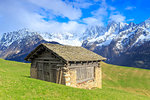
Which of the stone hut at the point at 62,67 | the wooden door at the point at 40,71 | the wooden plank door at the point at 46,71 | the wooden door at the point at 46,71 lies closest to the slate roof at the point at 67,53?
the stone hut at the point at 62,67

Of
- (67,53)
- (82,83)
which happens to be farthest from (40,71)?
(82,83)

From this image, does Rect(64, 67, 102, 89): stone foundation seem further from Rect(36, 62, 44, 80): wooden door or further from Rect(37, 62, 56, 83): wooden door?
Rect(36, 62, 44, 80): wooden door

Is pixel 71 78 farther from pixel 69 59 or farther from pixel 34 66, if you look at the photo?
pixel 34 66

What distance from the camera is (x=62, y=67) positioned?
763 inches

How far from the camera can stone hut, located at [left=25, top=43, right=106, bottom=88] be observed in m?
19.3

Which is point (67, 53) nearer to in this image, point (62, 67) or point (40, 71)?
point (62, 67)

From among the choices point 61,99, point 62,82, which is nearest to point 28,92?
point 61,99

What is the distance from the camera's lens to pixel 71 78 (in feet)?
65.2

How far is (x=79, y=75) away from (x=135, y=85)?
30.3m

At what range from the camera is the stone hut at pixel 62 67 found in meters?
19.3

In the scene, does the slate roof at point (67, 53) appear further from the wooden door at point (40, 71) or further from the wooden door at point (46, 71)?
the wooden door at point (40, 71)

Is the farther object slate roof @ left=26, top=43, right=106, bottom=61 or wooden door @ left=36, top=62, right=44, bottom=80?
wooden door @ left=36, top=62, right=44, bottom=80

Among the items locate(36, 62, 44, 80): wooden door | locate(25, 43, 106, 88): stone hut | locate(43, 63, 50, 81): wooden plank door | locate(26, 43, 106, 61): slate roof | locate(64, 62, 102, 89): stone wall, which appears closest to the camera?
locate(64, 62, 102, 89): stone wall

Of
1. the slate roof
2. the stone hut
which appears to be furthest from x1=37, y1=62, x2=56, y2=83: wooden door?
the slate roof
